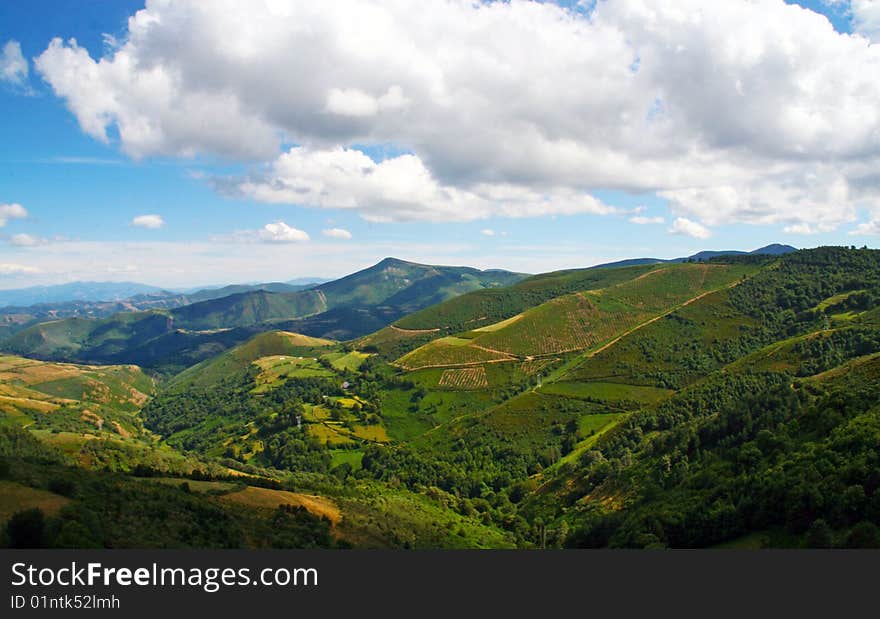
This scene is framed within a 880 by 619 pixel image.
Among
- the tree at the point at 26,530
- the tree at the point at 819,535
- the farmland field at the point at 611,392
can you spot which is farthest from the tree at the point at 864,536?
the farmland field at the point at 611,392

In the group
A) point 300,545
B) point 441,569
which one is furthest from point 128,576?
point 300,545

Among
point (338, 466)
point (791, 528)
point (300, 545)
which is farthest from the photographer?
point (338, 466)

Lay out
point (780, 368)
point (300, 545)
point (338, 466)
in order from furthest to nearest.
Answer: point (338, 466)
point (780, 368)
point (300, 545)

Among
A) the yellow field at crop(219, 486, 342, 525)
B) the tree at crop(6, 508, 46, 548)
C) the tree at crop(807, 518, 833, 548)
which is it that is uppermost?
the tree at crop(6, 508, 46, 548)

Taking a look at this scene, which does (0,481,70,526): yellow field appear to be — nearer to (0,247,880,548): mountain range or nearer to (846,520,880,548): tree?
(0,247,880,548): mountain range

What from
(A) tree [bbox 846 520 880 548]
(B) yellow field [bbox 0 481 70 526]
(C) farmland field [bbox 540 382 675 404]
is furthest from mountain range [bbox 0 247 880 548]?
(C) farmland field [bbox 540 382 675 404]

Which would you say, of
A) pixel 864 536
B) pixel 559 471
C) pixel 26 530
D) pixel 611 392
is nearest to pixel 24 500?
pixel 26 530

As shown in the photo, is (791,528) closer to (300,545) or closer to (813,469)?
(813,469)

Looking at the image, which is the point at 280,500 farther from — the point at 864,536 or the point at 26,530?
the point at 864,536

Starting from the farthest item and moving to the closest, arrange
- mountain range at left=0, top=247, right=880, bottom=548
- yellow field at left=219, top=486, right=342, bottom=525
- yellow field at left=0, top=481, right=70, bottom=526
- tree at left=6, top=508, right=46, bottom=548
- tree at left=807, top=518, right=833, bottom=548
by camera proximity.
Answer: yellow field at left=219, top=486, right=342, bottom=525 → mountain range at left=0, top=247, right=880, bottom=548 → tree at left=807, top=518, right=833, bottom=548 → yellow field at left=0, top=481, right=70, bottom=526 → tree at left=6, top=508, right=46, bottom=548

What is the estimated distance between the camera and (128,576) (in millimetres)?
24672

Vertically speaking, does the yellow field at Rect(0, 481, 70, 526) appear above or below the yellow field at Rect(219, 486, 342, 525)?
A: above

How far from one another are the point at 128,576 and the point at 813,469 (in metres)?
67.0

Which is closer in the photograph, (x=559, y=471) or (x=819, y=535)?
(x=819, y=535)
